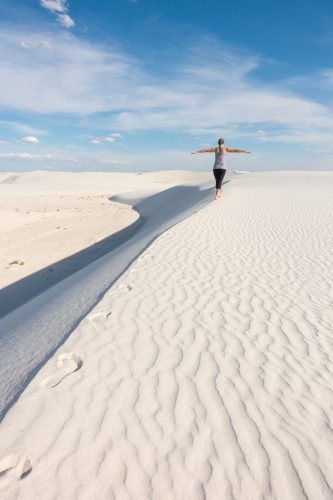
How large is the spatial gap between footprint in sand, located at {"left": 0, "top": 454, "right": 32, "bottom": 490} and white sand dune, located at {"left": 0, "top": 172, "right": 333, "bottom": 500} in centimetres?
3

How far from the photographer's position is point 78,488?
6.63 feet

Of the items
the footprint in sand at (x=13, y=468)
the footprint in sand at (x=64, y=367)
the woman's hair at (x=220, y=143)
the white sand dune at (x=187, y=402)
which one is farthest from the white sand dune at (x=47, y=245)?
the woman's hair at (x=220, y=143)

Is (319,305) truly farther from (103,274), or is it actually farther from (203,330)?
(103,274)

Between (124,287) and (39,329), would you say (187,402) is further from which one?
(124,287)

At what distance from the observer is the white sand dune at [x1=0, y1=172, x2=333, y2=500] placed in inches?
83.7

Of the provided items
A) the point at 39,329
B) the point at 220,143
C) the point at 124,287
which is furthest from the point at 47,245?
the point at 39,329

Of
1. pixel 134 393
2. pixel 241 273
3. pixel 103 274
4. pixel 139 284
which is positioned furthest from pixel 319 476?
pixel 103 274

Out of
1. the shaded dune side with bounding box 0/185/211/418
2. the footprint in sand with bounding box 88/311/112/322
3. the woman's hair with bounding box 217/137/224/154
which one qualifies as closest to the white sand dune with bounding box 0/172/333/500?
the footprint in sand with bounding box 88/311/112/322

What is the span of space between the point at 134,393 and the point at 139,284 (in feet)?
9.37

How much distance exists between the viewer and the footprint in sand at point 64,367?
2.96 metres

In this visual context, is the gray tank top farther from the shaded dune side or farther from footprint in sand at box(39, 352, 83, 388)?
footprint in sand at box(39, 352, 83, 388)

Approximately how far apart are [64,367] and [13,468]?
1122 mm

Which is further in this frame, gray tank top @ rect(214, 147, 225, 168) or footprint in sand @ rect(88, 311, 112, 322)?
gray tank top @ rect(214, 147, 225, 168)

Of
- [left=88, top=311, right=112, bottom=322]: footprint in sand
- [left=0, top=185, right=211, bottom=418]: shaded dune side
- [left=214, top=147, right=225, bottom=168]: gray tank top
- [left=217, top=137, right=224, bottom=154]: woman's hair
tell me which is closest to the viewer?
[left=0, top=185, right=211, bottom=418]: shaded dune side
